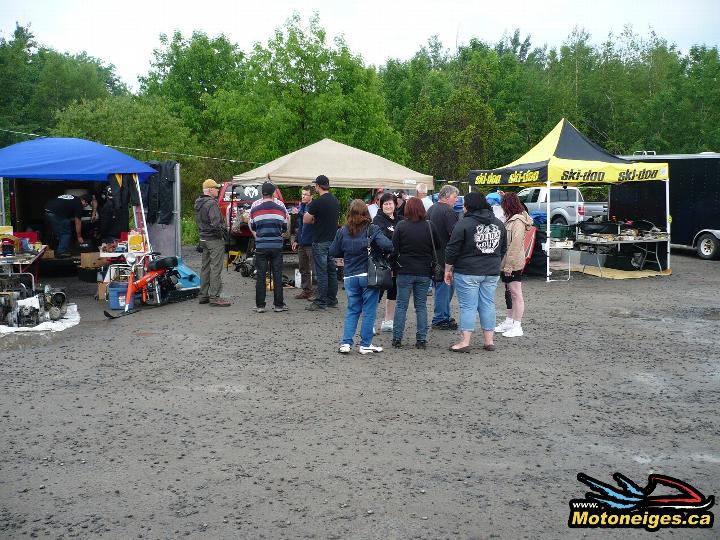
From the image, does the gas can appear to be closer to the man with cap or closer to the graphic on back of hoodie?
the man with cap

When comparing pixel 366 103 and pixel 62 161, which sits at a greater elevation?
pixel 366 103

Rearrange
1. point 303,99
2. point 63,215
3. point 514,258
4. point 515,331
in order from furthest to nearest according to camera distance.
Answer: point 303,99 < point 63,215 < point 515,331 < point 514,258

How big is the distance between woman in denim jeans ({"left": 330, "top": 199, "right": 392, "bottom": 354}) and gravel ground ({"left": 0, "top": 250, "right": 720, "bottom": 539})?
9.1 inches

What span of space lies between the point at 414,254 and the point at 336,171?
604cm

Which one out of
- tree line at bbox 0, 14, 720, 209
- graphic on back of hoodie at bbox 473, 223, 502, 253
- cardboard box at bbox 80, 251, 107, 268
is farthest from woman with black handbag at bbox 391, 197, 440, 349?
tree line at bbox 0, 14, 720, 209

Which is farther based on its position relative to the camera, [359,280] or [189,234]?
[189,234]

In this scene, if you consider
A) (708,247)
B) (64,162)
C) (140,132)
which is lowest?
(708,247)

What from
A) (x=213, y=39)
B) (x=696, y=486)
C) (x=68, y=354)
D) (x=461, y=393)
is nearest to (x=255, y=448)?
(x=461, y=393)

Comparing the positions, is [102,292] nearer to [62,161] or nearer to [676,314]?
[62,161]

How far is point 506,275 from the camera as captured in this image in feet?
29.3

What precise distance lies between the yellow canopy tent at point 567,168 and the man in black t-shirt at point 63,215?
8729mm

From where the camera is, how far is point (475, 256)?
8016 mm

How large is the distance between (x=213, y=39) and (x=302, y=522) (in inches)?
1998

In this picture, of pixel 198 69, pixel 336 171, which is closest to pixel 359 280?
pixel 336 171
